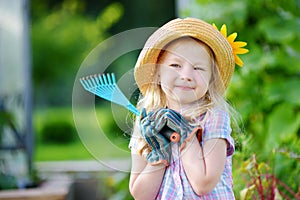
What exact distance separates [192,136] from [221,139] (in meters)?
0.07

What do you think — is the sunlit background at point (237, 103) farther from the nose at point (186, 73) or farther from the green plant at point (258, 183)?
the nose at point (186, 73)

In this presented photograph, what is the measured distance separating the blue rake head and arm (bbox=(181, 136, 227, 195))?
17cm

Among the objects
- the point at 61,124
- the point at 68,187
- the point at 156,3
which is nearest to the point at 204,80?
the point at 68,187

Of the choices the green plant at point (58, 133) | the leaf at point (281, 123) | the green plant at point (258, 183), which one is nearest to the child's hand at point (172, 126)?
the green plant at point (258, 183)

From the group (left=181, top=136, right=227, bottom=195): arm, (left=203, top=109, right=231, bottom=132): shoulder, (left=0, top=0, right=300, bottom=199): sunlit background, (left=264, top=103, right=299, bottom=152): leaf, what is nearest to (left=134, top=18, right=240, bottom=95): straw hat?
(left=203, top=109, right=231, bottom=132): shoulder

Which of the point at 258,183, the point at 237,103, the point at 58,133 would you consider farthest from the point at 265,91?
the point at 58,133

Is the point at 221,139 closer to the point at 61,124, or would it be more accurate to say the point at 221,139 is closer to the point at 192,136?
the point at 192,136

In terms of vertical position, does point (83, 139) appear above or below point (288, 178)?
above

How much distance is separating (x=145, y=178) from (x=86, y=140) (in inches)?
7.3

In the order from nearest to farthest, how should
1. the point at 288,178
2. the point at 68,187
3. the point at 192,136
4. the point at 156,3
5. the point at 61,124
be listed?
the point at 192,136
the point at 288,178
the point at 68,187
the point at 61,124
the point at 156,3

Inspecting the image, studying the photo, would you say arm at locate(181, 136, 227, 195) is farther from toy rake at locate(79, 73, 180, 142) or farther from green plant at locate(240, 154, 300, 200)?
green plant at locate(240, 154, 300, 200)

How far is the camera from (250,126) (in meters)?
4.04

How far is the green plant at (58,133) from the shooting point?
9.99 m

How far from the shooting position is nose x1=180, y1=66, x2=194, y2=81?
5.67 feet
